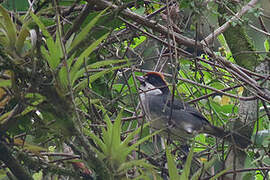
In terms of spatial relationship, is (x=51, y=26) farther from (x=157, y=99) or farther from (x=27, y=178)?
(x=157, y=99)

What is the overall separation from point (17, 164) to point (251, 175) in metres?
1.35

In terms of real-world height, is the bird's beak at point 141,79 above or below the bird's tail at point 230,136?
above

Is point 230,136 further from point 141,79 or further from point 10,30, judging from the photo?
point 10,30

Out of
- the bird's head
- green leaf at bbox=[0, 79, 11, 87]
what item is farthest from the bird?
green leaf at bbox=[0, 79, 11, 87]

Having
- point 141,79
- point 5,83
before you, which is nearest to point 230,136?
point 141,79

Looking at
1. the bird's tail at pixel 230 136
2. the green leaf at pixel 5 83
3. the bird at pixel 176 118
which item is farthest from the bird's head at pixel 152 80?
the green leaf at pixel 5 83

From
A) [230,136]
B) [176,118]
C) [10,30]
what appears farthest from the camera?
[176,118]

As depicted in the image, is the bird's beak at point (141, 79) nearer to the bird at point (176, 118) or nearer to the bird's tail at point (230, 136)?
the bird at point (176, 118)

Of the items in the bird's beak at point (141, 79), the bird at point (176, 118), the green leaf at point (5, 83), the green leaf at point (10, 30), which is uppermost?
the green leaf at point (10, 30)

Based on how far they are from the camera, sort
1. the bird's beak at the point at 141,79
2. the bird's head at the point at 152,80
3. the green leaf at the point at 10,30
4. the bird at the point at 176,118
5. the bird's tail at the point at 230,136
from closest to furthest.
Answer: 1. the green leaf at the point at 10,30
2. the bird's tail at the point at 230,136
3. the bird at the point at 176,118
4. the bird's head at the point at 152,80
5. the bird's beak at the point at 141,79

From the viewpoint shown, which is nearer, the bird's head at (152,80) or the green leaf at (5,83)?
the green leaf at (5,83)

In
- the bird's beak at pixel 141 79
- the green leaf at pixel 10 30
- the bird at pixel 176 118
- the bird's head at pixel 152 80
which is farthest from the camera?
the bird's beak at pixel 141 79

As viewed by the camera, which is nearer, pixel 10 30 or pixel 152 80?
pixel 10 30

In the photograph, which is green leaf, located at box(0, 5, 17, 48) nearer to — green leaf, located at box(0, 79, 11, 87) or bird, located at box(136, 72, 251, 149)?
green leaf, located at box(0, 79, 11, 87)
